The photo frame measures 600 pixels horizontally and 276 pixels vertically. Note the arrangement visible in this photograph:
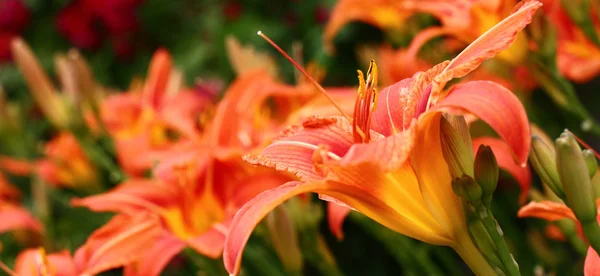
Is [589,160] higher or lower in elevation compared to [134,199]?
higher

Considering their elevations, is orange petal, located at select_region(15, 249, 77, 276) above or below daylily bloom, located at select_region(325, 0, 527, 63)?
below

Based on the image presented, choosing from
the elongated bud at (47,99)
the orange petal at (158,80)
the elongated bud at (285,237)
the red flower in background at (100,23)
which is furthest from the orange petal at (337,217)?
the red flower in background at (100,23)

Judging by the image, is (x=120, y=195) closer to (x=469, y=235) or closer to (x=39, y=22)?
(x=469, y=235)

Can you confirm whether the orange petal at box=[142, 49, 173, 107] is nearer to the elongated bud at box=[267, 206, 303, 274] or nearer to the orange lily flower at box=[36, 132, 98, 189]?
the orange lily flower at box=[36, 132, 98, 189]

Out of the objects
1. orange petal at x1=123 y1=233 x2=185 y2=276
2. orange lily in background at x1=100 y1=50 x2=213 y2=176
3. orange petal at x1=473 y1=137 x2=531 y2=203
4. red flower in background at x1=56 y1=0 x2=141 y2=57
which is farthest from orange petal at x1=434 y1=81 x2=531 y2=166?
red flower in background at x1=56 y1=0 x2=141 y2=57

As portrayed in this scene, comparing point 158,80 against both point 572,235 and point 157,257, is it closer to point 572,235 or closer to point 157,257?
point 157,257

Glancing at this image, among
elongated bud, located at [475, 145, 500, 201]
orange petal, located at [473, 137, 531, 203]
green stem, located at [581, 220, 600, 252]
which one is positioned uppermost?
elongated bud, located at [475, 145, 500, 201]

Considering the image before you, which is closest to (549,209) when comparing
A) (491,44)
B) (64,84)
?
(491,44)

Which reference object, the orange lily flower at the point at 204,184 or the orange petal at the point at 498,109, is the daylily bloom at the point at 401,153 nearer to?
the orange petal at the point at 498,109
